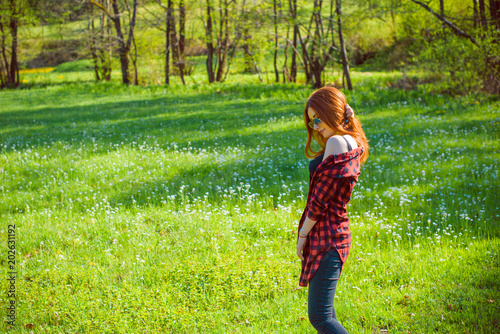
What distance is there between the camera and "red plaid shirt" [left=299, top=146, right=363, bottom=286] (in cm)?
258

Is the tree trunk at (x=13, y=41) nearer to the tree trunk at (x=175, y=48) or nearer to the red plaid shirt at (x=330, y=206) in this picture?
the tree trunk at (x=175, y=48)

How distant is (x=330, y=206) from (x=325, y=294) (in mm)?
608

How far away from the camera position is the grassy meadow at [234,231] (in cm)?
371

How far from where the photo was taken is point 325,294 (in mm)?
2592

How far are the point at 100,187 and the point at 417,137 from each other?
8013 millimetres

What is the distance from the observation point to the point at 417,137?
10.1 metres

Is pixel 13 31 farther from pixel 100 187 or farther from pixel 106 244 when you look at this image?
pixel 106 244

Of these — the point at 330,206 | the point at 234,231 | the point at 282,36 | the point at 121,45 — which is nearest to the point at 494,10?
the point at 282,36

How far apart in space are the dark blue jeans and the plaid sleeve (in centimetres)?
31

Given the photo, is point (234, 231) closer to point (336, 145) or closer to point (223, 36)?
point (336, 145)

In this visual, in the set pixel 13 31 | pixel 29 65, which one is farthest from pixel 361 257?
pixel 29 65

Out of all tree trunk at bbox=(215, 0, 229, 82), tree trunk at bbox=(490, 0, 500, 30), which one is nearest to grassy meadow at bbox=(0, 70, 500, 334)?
tree trunk at bbox=(490, 0, 500, 30)

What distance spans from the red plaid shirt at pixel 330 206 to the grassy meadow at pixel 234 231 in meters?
1.19

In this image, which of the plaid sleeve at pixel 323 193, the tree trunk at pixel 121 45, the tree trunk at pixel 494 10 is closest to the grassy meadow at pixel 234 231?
the plaid sleeve at pixel 323 193
